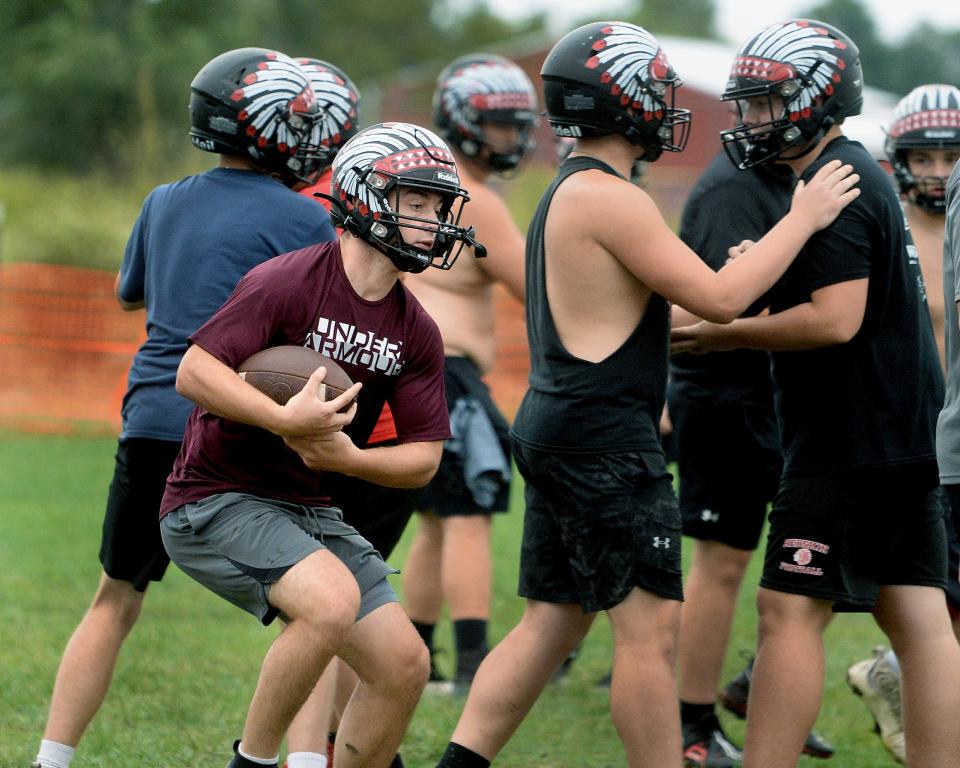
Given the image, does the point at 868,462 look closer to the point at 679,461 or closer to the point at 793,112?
the point at 793,112

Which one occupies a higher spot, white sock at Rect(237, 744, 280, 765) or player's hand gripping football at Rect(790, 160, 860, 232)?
→ player's hand gripping football at Rect(790, 160, 860, 232)

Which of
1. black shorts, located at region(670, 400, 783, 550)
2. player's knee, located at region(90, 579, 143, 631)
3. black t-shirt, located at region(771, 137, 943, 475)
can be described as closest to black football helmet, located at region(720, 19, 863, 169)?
→ black t-shirt, located at region(771, 137, 943, 475)

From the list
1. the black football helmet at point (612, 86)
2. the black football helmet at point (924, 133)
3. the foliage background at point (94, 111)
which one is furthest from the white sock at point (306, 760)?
the foliage background at point (94, 111)

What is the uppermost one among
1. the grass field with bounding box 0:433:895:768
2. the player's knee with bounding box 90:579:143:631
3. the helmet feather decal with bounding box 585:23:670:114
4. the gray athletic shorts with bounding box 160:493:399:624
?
the helmet feather decal with bounding box 585:23:670:114

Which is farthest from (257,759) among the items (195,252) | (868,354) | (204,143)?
(868,354)

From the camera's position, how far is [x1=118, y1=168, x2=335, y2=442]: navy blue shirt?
14.8 ft

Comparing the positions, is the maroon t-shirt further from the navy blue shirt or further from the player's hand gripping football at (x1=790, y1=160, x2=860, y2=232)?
the player's hand gripping football at (x1=790, y1=160, x2=860, y2=232)

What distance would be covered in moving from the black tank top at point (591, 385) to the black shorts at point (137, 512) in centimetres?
117

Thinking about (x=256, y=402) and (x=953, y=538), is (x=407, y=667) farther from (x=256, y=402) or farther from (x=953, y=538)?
(x=953, y=538)

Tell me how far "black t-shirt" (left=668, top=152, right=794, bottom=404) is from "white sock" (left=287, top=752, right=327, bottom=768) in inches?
83.4

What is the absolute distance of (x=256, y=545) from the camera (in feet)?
12.9

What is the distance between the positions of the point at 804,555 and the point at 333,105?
2418 mm

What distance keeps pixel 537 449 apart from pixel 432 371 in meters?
0.41

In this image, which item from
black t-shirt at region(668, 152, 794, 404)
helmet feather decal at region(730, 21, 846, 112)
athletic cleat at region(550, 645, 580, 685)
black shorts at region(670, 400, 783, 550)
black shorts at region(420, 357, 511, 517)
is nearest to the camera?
helmet feather decal at region(730, 21, 846, 112)
